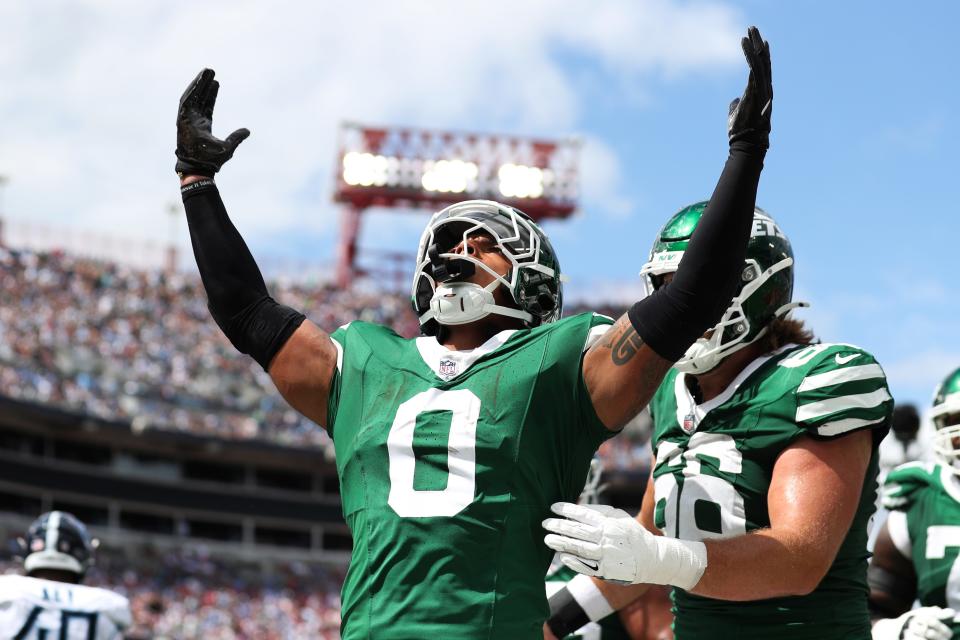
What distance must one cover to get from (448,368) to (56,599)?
4248mm

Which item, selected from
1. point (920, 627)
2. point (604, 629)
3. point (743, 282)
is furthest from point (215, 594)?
point (743, 282)

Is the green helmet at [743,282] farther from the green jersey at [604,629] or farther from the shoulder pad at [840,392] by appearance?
the green jersey at [604,629]

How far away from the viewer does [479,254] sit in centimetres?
314

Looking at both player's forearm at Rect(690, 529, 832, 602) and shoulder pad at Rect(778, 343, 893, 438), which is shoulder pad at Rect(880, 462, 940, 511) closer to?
shoulder pad at Rect(778, 343, 893, 438)

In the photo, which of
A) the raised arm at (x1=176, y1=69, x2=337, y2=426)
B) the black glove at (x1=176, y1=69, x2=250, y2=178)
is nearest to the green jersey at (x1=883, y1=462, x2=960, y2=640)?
the raised arm at (x1=176, y1=69, x2=337, y2=426)

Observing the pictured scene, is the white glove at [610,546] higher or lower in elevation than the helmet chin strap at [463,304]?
lower

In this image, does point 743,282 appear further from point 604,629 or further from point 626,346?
point 604,629

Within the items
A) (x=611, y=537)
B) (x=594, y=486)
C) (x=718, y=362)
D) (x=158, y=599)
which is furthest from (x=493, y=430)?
(x=158, y=599)

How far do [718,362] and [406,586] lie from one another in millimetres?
1211

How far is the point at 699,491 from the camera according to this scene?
335 centimetres

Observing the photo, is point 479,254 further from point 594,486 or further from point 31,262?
point 31,262

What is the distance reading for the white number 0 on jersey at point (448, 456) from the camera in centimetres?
276

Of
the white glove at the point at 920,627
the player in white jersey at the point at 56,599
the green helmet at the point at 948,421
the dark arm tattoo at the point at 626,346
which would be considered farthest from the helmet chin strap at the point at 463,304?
the player in white jersey at the point at 56,599

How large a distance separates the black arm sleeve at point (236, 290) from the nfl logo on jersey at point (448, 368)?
38 centimetres
